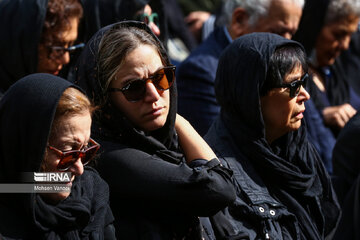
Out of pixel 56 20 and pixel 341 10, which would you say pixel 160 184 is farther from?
pixel 341 10

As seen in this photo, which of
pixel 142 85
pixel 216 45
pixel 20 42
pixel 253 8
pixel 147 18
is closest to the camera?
pixel 142 85

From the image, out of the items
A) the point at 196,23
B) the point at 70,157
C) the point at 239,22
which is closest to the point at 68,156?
the point at 70,157

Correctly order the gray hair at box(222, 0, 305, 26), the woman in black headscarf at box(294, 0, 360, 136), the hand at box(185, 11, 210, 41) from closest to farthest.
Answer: the gray hair at box(222, 0, 305, 26) → the woman in black headscarf at box(294, 0, 360, 136) → the hand at box(185, 11, 210, 41)

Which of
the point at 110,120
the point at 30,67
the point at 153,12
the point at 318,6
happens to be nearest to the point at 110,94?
the point at 110,120

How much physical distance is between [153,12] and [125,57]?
7.95 feet

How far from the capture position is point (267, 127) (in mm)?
4297

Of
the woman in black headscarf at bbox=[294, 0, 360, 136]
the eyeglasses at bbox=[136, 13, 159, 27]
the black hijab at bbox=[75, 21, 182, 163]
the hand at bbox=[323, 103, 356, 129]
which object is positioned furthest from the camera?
the woman in black headscarf at bbox=[294, 0, 360, 136]

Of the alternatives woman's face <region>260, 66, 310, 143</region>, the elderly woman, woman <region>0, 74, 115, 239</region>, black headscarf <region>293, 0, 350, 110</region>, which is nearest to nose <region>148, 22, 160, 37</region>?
the elderly woman

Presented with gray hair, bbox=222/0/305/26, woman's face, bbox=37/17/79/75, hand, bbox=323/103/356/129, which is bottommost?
hand, bbox=323/103/356/129

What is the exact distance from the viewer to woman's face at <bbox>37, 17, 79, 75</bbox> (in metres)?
4.59

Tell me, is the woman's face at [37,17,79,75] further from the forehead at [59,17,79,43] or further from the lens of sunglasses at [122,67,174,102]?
the lens of sunglasses at [122,67,174,102]

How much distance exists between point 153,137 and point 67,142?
25.1 inches

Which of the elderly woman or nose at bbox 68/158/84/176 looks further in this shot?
the elderly woman

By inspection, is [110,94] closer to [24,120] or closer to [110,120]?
[110,120]
